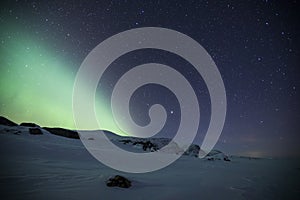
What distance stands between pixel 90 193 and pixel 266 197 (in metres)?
6.50

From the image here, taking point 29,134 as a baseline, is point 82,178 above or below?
below

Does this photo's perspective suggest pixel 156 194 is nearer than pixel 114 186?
Yes

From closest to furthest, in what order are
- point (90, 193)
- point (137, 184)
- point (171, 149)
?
point (90, 193) < point (137, 184) < point (171, 149)

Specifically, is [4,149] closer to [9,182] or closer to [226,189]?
[9,182]

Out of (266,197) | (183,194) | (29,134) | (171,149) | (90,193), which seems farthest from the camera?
(171,149)

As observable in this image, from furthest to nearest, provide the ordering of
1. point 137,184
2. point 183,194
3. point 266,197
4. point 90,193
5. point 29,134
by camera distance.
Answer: point 29,134 → point 137,184 → point 266,197 → point 183,194 → point 90,193

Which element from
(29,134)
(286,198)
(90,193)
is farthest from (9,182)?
(29,134)

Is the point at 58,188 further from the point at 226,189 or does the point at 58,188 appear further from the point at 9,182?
the point at 226,189

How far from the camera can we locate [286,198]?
6980mm

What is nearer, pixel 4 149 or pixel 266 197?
pixel 266 197

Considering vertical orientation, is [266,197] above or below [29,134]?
below

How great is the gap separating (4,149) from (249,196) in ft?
49.4

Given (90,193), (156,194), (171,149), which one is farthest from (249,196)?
(171,149)

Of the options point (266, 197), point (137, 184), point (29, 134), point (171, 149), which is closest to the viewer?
point (266, 197)
